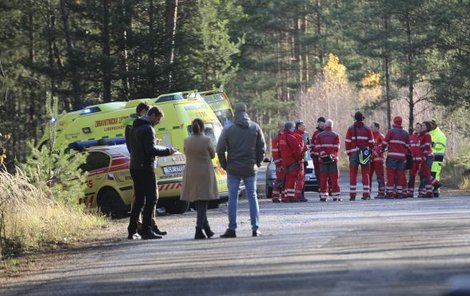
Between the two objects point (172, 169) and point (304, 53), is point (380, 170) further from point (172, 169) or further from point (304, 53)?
point (304, 53)

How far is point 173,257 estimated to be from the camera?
12719mm

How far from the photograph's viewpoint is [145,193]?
50.7ft

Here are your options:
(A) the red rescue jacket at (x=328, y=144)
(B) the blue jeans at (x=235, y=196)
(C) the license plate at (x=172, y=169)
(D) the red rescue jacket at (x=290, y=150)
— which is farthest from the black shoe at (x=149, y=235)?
(A) the red rescue jacket at (x=328, y=144)

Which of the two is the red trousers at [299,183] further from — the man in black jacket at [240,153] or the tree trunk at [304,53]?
the tree trunk at [304,53]

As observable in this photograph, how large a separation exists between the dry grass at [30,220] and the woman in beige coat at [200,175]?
2.47 metres

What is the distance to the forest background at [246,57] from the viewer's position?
3597 cm

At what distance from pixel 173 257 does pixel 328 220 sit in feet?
15.0

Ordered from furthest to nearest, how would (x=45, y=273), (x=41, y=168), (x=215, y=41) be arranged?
(x=215, y=41)
(x=41, y=168)
(x=45, y=273)

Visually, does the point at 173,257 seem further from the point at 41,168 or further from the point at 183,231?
the point at 41,168

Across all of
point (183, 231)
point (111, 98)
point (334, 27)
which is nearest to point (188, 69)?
point (111, 98)

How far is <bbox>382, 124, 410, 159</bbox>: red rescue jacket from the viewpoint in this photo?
23859mm

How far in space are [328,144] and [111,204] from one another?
18.1 ft

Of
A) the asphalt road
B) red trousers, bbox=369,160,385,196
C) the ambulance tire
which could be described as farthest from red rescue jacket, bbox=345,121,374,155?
the asphalt road

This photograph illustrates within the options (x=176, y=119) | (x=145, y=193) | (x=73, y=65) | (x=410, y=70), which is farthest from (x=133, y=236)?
(x=410, y=70)
